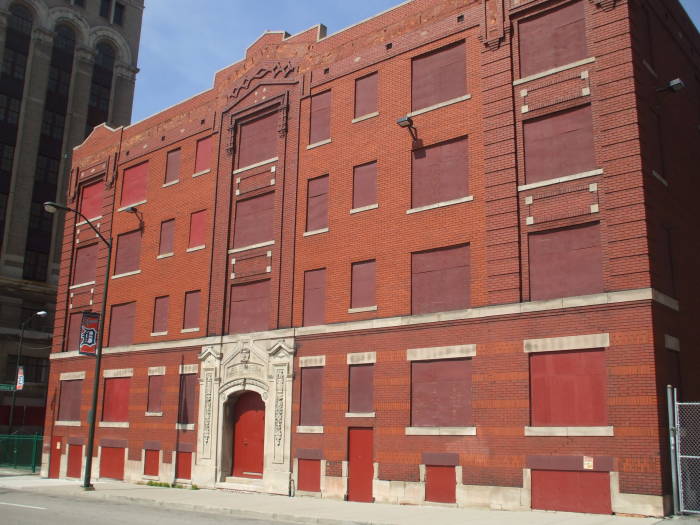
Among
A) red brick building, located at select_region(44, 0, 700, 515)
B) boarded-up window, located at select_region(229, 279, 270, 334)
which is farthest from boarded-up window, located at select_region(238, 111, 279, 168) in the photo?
boarded-up window, located at select_region(229, 279, 270, 334)

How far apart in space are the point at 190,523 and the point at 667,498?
465 inches

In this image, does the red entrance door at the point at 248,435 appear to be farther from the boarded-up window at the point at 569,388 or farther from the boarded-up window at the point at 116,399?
the boarded-up window at the point at 569,388

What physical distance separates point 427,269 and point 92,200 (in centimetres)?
2296

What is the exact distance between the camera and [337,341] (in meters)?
25.9

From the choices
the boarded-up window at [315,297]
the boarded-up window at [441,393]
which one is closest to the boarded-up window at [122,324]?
the boarded-up window at [315,297]

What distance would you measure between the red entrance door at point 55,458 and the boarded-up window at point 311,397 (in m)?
16.4

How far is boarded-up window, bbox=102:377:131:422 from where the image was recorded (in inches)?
1329

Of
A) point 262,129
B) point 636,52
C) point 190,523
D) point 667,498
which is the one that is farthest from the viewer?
point 262,129

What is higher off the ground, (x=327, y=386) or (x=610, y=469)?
(x=327, y=386)

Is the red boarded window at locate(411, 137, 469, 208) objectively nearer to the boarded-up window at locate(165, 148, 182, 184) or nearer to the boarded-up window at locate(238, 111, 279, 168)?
the boarded-up window at locate(238, 111, 279, 168)

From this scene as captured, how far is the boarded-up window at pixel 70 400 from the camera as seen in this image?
3631 centimetres

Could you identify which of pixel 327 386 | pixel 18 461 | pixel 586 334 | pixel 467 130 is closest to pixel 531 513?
pixel 586 334

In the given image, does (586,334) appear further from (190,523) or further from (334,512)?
(190,523)

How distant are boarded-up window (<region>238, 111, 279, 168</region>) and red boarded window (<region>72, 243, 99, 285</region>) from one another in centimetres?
1126
